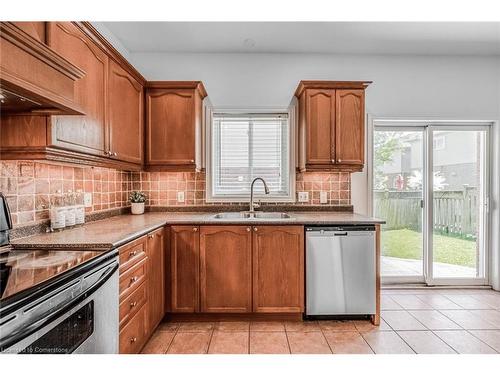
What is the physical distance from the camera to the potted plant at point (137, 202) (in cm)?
319

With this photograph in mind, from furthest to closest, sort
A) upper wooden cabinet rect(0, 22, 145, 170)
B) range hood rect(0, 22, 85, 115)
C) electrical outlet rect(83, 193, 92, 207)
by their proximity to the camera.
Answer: electrical outlet rect(83, 193, 92, 207) → upper wooden cabinet rect(0, 22, 145, 170) → range hood rect(0, 22, 85, 115)

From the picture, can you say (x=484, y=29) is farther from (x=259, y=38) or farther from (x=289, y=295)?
(x=289, y=295)

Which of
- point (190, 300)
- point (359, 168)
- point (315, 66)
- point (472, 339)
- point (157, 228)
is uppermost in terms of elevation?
point (315, 66)

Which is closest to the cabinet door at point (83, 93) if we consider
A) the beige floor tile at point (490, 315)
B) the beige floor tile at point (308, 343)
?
the beige floor tile at point (308, 343)

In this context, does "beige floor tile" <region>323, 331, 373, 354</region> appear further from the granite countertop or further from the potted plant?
the potted plant

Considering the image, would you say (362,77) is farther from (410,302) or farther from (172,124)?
(410,302)

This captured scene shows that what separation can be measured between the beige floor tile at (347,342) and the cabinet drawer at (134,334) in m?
1.37

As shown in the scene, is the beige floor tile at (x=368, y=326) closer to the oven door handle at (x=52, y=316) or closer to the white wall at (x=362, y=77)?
the white wall at (x=362, y=77)

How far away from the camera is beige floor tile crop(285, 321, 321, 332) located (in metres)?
2.52

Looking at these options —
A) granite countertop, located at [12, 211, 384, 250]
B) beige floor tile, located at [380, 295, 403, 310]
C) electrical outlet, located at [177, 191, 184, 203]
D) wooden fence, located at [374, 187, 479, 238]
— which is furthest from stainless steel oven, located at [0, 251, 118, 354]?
wooden fence, located at [374, 187, 479, 238]

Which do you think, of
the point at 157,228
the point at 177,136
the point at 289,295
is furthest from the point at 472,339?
the point at 177,136

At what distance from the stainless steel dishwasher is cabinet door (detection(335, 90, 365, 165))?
0.78 meters

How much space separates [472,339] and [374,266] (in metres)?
0.88

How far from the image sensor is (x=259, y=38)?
3039 mm
